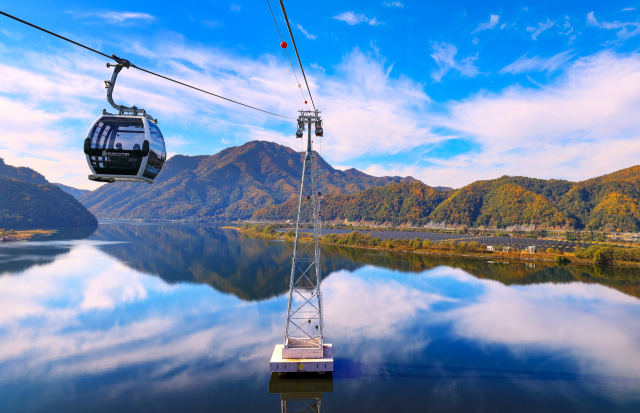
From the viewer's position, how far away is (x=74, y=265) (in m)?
57.6

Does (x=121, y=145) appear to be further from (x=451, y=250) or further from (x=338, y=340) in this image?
(x=451, y=250)

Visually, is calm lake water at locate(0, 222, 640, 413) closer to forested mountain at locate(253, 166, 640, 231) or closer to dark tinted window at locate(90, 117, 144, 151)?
dark tinted window at locate(90, 117, 144, 151)

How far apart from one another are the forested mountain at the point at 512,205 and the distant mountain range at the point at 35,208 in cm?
10343

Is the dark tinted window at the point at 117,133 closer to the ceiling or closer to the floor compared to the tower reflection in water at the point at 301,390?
closer to the ceiling

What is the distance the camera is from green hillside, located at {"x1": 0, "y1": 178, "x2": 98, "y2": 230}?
4632 inches

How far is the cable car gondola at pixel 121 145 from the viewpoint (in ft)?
26.6

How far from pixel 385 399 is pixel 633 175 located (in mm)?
185338

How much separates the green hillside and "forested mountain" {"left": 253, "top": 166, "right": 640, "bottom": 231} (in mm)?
104036

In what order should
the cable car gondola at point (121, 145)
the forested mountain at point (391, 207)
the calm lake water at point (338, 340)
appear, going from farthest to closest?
the forested mountain at point (391, 207) → the calm lake water at point (338, 340) → the cable car gondola at point (121, 145)

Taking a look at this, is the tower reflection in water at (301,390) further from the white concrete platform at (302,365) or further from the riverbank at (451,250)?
the riverbank at (451,250)

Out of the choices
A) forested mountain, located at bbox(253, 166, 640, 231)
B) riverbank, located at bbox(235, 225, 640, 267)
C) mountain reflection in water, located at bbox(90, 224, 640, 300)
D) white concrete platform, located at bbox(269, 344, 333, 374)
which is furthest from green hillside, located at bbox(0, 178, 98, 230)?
white concrete platform, located at bbox(269, 344, 333, 374)

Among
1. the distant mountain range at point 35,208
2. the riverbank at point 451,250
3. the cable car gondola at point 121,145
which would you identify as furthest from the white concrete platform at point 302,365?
the distant mountain range at point 35,208

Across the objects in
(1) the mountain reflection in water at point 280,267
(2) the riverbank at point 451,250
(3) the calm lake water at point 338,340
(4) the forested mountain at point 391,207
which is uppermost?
(4) the forested mountain at point 391,207

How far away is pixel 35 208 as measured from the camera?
126000 mm
